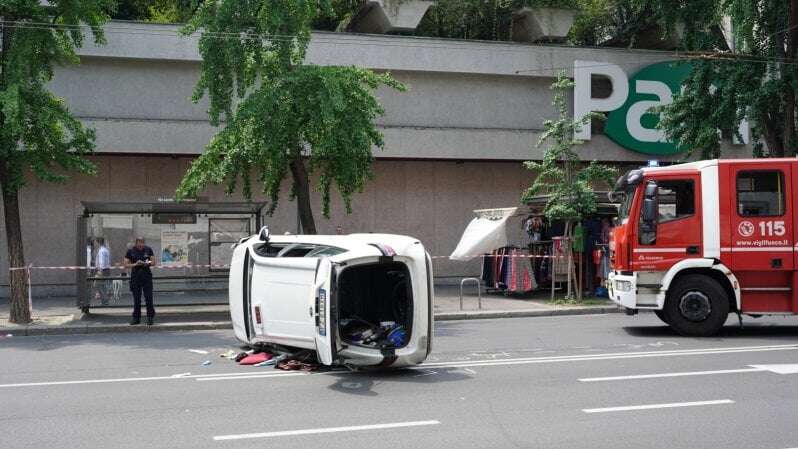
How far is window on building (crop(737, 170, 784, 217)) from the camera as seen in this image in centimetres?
1456

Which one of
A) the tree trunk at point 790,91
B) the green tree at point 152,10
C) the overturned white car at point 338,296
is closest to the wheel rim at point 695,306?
the overturned white car at point 338,296

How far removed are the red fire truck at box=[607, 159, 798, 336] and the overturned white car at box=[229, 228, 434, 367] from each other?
16.7 feet

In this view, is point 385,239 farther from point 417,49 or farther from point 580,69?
point 580,69

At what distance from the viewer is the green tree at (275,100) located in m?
18.2

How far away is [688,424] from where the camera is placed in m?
8.27

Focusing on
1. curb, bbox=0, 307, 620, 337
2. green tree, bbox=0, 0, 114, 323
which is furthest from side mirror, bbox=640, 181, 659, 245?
green tree, bbox=0, 0, 114, 323

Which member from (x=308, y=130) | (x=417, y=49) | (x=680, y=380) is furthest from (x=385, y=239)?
(x=417, y=49)

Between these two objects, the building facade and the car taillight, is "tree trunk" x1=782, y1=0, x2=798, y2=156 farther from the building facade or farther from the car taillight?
the car taillight

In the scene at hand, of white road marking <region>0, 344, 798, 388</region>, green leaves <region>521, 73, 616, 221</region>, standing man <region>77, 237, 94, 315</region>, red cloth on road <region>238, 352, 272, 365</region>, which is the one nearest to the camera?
white road marking <region>0, 344, 798, 388</region>

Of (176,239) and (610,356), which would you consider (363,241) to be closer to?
(610,356)

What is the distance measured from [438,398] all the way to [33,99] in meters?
11.7

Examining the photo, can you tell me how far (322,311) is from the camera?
1044 cm

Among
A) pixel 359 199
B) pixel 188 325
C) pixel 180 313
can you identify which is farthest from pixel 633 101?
pixel 188 325

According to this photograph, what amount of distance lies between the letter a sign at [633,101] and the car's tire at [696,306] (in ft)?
41.1
